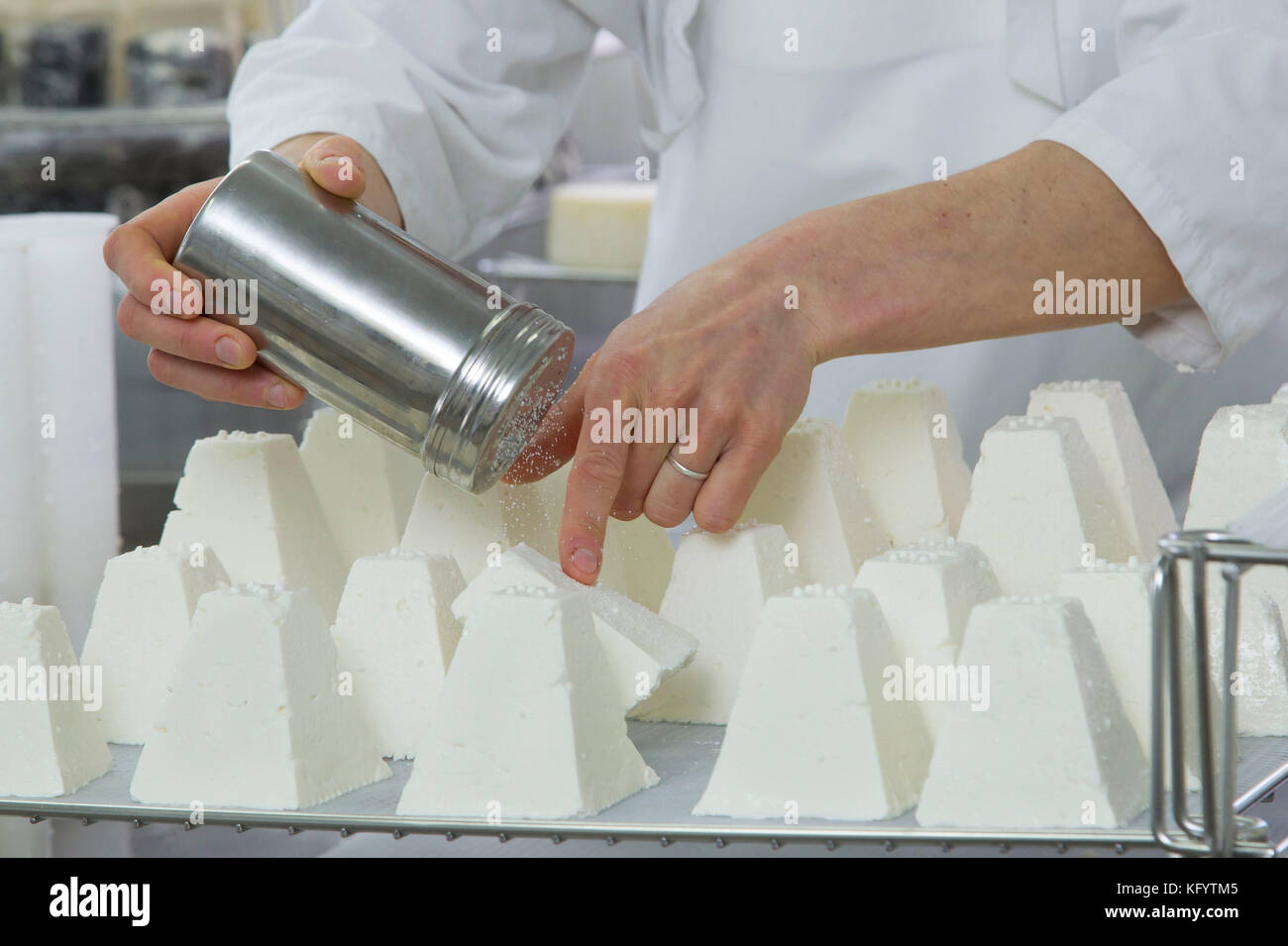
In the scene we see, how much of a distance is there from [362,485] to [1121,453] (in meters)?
0.52

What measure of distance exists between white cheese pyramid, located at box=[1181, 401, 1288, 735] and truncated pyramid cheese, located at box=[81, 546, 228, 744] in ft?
1.86

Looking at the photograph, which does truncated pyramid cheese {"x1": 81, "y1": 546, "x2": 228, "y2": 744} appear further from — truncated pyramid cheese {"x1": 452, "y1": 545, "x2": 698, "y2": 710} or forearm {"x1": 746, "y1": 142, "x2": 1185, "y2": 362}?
forearm {"x1": 746, "y1": 142, "x2": 1185, "y2": 362}

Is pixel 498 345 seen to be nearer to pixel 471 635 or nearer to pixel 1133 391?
pixel 471 635

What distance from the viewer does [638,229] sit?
2.05 metres

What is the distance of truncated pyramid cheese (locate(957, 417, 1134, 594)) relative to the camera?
0.83 m

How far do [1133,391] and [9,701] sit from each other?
0.97 metres

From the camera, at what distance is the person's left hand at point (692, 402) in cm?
77

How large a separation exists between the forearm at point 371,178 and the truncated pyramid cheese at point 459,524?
27cm

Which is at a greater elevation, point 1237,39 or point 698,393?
point 1237,39

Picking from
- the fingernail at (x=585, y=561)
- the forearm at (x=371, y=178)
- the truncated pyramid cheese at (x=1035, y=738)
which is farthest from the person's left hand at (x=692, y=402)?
the forearm at (x=371, y=178)

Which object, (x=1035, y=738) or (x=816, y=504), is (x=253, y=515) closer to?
(x=816, y=504)

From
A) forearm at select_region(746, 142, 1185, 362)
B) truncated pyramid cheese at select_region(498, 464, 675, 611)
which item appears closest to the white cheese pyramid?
forearm at select_region(746, 142, 1185, 362)

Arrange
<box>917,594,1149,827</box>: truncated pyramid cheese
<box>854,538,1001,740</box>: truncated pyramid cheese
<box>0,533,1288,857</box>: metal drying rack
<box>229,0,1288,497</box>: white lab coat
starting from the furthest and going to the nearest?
<box>229,0,1288,497</box>: white lab coat, <box>854,538,1001,740</box>: truncated pyramid cheese, <box>917,594,1149,827</box>: truncated pyramid cheese, <box>0,533,1288,857</box>: metal drying rack
